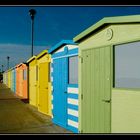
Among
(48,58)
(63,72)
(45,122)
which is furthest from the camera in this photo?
(48,58)

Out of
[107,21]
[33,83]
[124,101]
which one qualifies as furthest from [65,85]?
[33,83]

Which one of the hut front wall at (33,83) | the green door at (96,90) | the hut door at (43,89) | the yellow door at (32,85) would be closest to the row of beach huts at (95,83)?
the green door at (96,90)

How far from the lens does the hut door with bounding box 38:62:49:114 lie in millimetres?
15219

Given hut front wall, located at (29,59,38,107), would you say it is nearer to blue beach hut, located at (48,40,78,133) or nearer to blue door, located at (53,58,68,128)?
blue door, located at (53,58,68,128)

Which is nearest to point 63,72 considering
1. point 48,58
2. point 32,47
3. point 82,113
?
point 82,113

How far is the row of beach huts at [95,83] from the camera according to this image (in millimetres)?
7469

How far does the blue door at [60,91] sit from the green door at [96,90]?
1.72 meters

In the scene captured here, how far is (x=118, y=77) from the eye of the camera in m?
7.93

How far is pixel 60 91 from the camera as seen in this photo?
474 inches

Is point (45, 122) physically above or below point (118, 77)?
below

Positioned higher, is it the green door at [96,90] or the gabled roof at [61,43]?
the gabled roof at [61,43]

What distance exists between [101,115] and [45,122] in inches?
187

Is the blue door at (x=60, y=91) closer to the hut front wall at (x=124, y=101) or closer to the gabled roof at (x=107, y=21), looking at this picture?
the gabled roof at (x=107, y=21)
